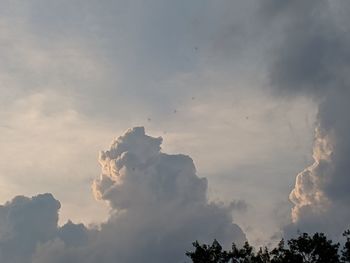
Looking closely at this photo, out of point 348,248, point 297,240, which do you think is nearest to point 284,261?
point 297,240

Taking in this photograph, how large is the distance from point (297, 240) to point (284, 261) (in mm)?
4687

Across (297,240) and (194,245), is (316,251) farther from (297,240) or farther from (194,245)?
(194,245)

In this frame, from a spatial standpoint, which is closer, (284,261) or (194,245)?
(284,261)

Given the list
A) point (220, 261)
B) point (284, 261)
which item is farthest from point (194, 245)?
point (284, 261)

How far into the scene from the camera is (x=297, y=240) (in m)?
111

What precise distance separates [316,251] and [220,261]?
17.2 meters

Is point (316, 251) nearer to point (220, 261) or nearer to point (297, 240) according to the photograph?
point (297, 240)

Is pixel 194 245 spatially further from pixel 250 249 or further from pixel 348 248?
pixel 348 248

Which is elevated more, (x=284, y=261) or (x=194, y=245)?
(x=194, y=245)

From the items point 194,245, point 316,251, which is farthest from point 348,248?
point 194,245

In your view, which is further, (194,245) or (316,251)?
(194,245)

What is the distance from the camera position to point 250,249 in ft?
380

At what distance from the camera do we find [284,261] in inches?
4291

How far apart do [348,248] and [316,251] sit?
18.0ft
